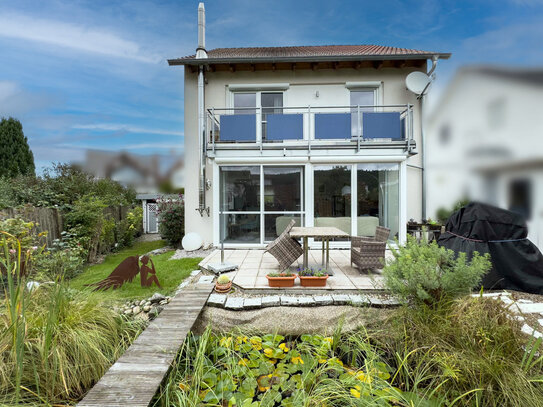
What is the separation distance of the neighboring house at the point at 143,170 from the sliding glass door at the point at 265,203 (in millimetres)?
2263

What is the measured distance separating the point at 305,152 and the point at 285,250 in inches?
147

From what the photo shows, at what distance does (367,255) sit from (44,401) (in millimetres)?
4687

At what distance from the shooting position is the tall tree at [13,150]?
17328 mm

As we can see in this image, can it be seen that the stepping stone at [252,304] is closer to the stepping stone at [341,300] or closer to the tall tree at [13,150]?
the stepping stone at [341,300]

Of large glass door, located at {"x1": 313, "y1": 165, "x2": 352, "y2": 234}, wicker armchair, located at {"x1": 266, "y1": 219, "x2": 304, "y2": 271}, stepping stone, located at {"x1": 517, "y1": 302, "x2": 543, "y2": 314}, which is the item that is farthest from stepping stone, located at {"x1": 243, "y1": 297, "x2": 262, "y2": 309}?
large glass door, located at {"x1": 313, "y1": 165, "x2": 352, "y2": 234}

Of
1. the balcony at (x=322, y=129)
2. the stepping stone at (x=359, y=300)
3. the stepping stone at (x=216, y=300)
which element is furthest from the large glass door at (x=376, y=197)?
the stepping stone at (x=216, y=300)

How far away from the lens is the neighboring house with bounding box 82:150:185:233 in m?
9.41

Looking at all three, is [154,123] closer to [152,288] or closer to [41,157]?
[41,157]

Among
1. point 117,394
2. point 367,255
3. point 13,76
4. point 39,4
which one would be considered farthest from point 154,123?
point 117,394

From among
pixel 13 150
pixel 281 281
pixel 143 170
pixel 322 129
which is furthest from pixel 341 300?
pixel 13 150

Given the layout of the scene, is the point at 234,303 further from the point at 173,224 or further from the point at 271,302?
the point at 173,224

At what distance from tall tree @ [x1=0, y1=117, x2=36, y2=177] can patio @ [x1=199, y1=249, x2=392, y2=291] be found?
696 inches

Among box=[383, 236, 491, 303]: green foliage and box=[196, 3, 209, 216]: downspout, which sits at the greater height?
box=[196, 3, 209, 216]: downspout

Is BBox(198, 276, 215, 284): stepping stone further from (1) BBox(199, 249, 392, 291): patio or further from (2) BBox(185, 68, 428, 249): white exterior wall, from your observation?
(2) BBox(185, 68, 428, 249): white exterior wall
